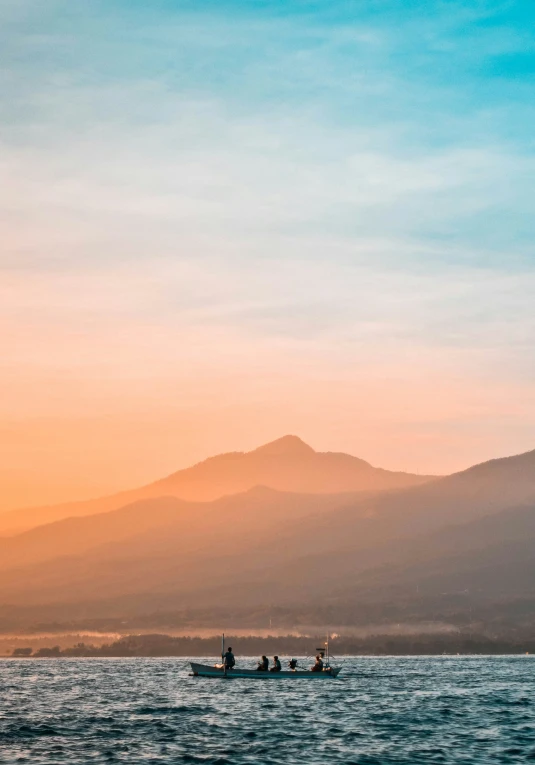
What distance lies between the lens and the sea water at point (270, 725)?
3182 inches

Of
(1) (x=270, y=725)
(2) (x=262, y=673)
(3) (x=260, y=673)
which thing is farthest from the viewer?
(3) (x=260, y=673)

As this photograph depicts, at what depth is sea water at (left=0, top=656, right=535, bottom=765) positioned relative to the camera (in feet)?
265

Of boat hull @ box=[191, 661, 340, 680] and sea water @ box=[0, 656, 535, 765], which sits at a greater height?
boat hull @ box=[191, 661, 340, 680]

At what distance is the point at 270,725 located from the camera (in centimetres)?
10369

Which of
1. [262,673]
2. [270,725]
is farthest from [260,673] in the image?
[270,725]

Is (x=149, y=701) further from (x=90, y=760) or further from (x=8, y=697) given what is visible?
(x=90, y=760)

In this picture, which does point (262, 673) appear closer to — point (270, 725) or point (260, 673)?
point (260, 673)

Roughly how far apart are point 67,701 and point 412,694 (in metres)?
48.2

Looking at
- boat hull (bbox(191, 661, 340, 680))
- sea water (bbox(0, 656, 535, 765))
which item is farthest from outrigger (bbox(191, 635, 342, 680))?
sea water (bbox(0, 656, 535, 765))

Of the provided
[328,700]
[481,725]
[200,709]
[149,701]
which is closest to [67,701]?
[149,701]

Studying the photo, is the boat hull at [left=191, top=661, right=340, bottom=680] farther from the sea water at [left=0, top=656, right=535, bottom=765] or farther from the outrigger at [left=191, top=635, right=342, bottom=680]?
the sea water at [left=0, top=656, right=535, bottom=765]

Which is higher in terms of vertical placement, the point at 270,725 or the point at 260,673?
the point at 260,673

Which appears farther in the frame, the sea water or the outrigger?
the outrigger

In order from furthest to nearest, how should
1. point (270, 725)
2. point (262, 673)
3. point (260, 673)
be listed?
point (260, 673)
point (262, 673)
point (270, 725)
